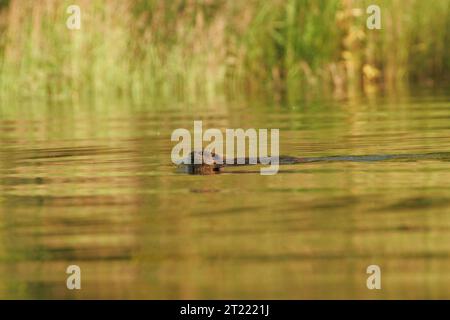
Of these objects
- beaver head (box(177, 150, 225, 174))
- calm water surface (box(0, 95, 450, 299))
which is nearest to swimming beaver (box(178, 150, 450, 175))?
beaver head (box(177, 150, 225, 174))

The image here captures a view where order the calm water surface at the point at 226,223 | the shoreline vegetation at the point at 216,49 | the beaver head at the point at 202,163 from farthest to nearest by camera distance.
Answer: the shoreline vegetation at the point at 216,49 < the beaver head at the point at 202,163 < the calm water surface at the point at 226,223

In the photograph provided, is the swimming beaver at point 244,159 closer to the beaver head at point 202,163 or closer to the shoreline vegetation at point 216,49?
the beaver head at point 202,163

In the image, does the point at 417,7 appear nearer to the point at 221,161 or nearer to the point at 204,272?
the point at 221,161

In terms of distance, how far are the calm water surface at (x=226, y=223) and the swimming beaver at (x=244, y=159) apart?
127mm

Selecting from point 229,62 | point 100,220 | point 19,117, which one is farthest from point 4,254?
point 229,62

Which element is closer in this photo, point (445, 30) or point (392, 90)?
point (392, 90)

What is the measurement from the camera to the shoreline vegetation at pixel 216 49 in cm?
1923

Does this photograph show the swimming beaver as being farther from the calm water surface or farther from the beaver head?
the calm water surface

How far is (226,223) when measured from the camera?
18.1 feet

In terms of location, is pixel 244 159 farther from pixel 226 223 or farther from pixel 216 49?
pixel 216 49

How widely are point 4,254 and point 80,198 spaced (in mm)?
1579

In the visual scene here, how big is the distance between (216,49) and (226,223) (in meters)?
14.3

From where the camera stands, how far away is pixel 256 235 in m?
5.16

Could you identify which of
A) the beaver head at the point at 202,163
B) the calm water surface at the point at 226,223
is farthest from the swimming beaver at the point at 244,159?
the calm water surface at the point at 226,223
